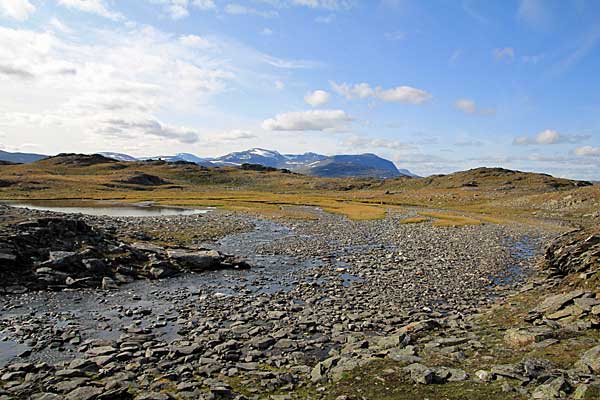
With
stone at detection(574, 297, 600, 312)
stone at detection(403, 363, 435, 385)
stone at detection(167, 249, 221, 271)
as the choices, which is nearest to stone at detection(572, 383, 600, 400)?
stone at detection(403, 363, 435, 385)

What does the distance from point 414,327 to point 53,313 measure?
16207 millimetres

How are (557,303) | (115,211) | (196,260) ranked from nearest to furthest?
(557,303) < (196,260) < (115,211)

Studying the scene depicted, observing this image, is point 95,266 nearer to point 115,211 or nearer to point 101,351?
point 101,351

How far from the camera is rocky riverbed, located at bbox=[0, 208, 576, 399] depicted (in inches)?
494

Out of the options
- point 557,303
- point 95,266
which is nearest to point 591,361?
point 557,303

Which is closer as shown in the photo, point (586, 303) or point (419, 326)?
point (586, 303)

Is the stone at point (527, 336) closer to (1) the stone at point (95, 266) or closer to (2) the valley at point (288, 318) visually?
(2) the valley at point (288, 318)

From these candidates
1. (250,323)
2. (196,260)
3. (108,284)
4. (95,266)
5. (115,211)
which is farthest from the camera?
(115,211)

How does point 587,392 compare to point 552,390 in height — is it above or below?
above

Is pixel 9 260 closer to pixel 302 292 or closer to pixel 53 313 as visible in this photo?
pixel 53 313

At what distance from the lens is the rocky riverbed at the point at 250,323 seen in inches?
494

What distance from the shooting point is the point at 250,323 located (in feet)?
59.6

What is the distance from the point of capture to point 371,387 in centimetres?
1156

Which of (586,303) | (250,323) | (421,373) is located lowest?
(250,323)
